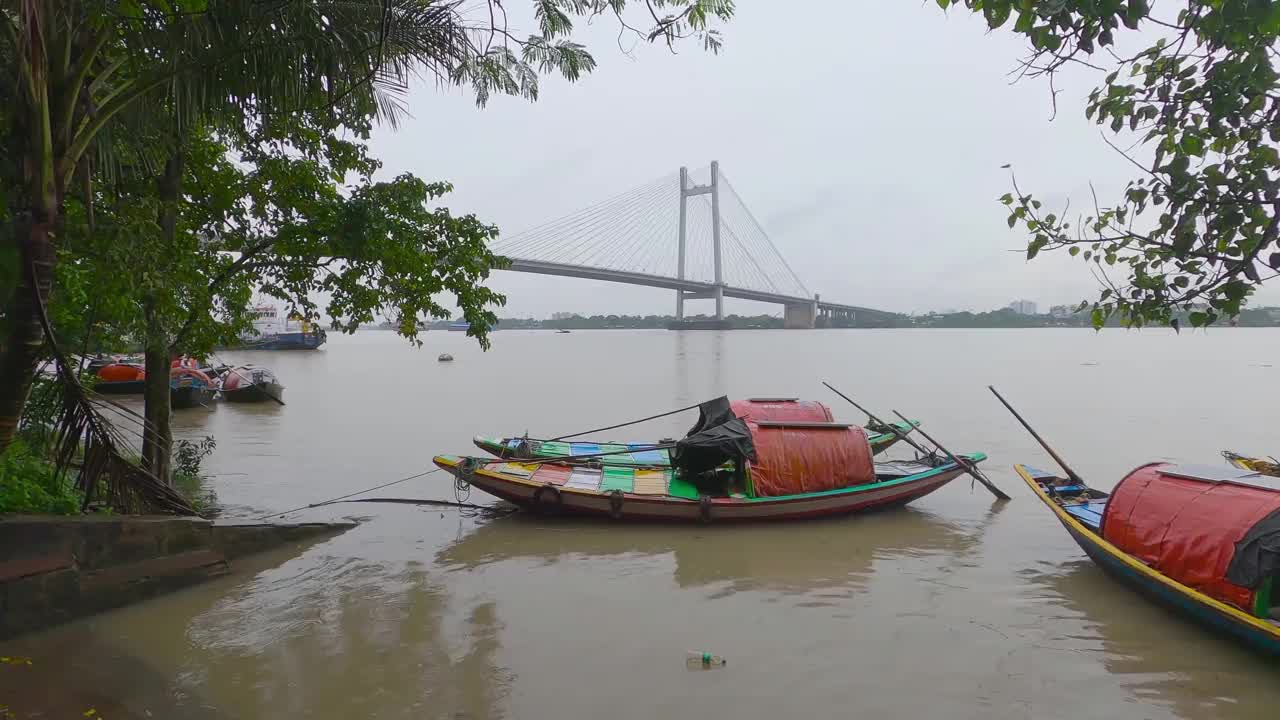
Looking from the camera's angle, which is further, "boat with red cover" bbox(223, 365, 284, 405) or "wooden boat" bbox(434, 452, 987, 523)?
"boat with red cover" bbox(223, 365, 284, 405)

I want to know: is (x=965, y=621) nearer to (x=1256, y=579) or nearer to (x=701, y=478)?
(x=1256, y=579)

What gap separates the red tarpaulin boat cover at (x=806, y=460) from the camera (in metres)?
8.73

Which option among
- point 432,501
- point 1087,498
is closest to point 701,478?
point 432,501

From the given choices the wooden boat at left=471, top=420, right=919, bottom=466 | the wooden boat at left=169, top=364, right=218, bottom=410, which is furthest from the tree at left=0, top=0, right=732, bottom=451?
the wooden boat at left=169, top=364, right=218, bottom=410

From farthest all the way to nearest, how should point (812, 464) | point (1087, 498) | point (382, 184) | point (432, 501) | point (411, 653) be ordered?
point (432, 501)
point (812, 464)
point (1087, 498)
point (382, 184)
point (411, 653)

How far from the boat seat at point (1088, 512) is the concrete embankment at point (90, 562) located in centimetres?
789

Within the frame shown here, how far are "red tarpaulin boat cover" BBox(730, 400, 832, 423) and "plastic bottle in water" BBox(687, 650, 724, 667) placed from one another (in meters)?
5.09

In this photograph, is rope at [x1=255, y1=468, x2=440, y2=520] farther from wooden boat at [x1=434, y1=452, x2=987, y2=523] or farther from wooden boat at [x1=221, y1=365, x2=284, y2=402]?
wooden boat at [x1=221, y1=365, x2=284, y2=402]

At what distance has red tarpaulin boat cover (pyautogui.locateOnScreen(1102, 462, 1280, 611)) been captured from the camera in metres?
5.10

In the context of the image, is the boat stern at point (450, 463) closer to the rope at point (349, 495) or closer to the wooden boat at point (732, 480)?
the wooden boat at point (732, 480)

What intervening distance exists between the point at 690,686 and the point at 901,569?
342 centimetres

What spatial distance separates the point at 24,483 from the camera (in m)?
5.09

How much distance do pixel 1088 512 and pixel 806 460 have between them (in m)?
2.95

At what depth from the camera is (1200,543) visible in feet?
17.7
